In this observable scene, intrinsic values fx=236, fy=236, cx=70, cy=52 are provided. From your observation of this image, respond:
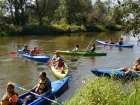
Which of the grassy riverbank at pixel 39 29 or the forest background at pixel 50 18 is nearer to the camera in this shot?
the grassy riverbank at pixel 39 29

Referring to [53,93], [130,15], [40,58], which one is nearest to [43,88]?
[53,93]

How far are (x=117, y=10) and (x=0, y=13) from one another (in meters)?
37.9

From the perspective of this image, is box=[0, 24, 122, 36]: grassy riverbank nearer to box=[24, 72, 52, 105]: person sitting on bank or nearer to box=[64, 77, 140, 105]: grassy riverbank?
box=[24, 72, 52, 105]: person sitting on bank

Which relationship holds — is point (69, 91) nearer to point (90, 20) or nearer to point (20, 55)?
point (20, 55)

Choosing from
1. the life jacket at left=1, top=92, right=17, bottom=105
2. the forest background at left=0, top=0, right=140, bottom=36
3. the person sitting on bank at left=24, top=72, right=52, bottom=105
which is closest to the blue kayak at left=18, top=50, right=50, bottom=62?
the person sitting on bank at left=24, top=72, right=52, bottom=105

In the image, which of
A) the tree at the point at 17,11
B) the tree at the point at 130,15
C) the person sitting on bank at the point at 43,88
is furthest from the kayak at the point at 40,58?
the tree at the point at 17,11

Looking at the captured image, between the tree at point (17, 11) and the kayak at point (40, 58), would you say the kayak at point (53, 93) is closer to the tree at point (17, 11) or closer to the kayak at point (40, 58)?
the kayak at point (40, 58)

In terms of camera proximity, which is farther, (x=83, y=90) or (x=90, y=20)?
(x=90, y=20)

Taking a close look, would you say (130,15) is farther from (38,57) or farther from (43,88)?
(38,57)

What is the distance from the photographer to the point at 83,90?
5.59m

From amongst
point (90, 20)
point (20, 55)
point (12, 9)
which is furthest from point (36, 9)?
point (20, 55)

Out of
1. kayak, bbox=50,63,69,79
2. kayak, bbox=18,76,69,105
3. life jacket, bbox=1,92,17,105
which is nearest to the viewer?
life jacket, bbox=1,92,17,105

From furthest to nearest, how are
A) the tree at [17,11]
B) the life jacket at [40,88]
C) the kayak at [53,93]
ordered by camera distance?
the tree at [17,11] → the life jacket at [40,88] → the kayak at [53,93]

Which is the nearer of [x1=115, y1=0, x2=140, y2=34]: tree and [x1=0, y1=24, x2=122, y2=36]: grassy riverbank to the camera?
[x1=115, y1=0, x2=140, y2=34]: tree
